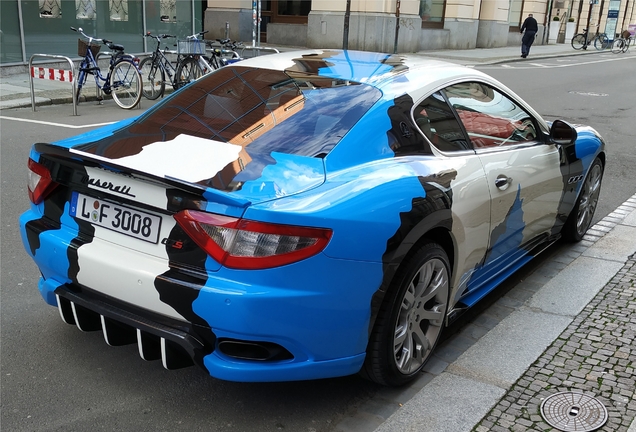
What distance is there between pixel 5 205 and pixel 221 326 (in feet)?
13.4

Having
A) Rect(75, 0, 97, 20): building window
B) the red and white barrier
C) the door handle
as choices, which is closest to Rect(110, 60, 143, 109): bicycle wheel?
the red and white barrier

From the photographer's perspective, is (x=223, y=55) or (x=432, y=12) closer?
(x=223, y=55)

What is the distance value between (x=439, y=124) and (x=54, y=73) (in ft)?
30.6

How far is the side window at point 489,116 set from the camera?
157 inches

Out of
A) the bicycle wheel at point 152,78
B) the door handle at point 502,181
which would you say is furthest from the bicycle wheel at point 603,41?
the door handle at point 502,181

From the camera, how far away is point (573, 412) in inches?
123

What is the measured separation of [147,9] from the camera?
1816 cm

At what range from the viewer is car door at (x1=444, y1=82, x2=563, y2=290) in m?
3.93

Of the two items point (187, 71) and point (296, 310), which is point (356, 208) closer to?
point (296, 310)

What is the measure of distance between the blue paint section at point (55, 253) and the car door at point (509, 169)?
2201 mm

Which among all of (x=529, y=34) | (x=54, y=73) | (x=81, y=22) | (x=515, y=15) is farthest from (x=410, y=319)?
(x=515, y=15)

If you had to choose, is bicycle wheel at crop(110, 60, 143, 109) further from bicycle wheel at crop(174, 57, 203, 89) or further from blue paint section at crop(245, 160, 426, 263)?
blue paint section at crop(245, 160, 426, 263)

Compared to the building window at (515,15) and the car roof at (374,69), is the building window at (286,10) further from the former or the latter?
the car roof at (374,69)

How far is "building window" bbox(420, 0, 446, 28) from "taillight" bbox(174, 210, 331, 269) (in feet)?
90.4
